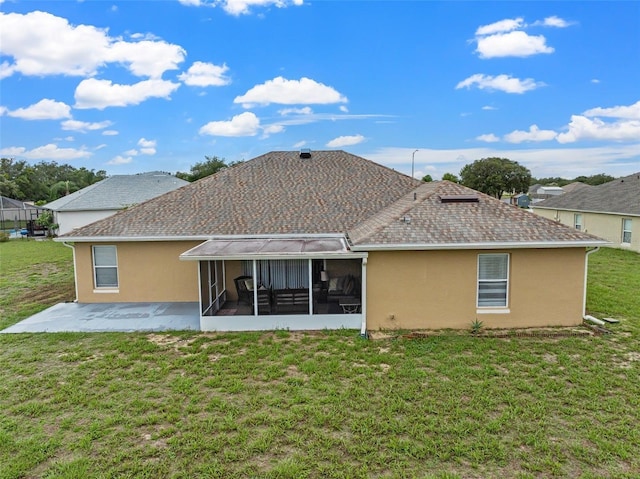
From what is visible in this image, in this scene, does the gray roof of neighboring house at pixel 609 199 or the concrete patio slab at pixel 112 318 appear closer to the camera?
the concrete patio slab at pixel 112 318

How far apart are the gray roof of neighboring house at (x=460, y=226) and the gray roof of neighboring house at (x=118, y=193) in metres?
32.1

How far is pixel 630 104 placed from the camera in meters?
30.6

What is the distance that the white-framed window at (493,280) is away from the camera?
11.8 meters

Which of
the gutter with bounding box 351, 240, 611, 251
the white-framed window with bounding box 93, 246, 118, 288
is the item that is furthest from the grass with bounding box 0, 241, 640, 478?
the white-framed window with bounding box 93, 246, 118, 288

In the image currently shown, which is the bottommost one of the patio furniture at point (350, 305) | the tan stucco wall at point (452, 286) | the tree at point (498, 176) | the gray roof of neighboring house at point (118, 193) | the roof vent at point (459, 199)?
the patio furniture at point (350, 305)

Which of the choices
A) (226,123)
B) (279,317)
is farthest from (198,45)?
(279,317)

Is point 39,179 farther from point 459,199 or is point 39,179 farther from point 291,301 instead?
point 459,199

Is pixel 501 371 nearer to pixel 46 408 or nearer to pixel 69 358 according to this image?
pixel 46 408

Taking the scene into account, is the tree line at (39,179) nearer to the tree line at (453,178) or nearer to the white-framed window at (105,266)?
the tree line at (453,178)

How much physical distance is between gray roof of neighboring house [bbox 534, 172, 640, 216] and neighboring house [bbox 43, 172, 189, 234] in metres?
39.5

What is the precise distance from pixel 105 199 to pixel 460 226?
1447 inches

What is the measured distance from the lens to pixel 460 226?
1222 cm

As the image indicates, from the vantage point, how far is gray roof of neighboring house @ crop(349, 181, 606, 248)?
11.5 m

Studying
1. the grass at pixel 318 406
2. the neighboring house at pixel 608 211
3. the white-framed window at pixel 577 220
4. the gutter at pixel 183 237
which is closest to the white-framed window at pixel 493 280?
the grass at pixel 318 406
